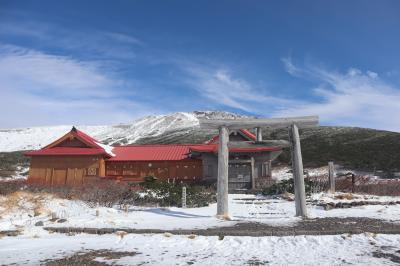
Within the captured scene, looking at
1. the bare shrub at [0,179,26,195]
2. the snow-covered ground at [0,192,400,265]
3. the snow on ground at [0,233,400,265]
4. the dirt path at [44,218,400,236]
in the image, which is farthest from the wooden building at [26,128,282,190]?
the snow on ground at [0,233,400,265]

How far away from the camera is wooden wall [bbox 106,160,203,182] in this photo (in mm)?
31984

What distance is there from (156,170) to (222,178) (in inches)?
792

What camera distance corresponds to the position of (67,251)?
7.38 meters

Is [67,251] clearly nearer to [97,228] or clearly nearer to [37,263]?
[37,263]

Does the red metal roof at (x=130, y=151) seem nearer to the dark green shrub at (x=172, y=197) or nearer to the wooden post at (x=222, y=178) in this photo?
the dark green shrub at (x=172, y=197)

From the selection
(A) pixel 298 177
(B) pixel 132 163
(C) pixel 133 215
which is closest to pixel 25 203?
(C) pixel 133 215

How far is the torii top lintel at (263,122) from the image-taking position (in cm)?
1354

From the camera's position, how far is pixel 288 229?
9.11 metres

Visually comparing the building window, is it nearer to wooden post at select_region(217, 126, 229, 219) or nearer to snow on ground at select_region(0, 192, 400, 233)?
snow on ground at select_region(0, 192, 400, 233)

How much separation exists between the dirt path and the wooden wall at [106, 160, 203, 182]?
21.6 m

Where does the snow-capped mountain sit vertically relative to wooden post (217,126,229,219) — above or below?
above

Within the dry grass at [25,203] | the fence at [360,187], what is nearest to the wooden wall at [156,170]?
the fence at [360,187]

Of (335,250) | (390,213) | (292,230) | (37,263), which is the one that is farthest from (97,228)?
(390,213)

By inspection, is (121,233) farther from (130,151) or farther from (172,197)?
(130,151)
